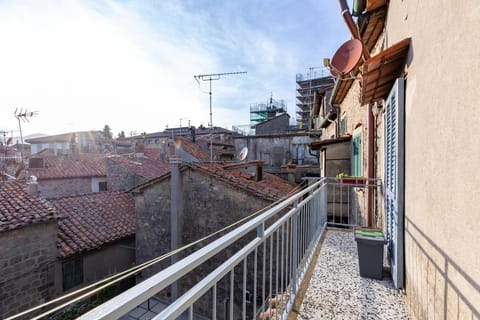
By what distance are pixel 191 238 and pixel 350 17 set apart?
729cm

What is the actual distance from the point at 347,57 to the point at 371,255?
304 centimetres

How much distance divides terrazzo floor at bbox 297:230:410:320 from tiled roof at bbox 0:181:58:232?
7414mm

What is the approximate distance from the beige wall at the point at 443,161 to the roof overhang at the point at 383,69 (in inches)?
7.5

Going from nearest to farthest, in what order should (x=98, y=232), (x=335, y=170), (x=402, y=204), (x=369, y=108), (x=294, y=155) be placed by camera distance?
(x=402, y=204), (x=369, y=108), (x=335, y=170), (x=98, y=232), (x=294, y=155)

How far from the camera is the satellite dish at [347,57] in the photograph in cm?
388

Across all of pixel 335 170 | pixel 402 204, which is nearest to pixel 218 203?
pixel 335 170

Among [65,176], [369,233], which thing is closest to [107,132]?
[65,176]

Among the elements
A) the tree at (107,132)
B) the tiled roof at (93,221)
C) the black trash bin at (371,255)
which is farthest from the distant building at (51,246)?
the tree at (107,132)

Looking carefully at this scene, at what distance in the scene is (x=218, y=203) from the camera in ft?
25.1

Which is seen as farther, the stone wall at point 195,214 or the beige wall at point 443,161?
the stone wall at point 195,214

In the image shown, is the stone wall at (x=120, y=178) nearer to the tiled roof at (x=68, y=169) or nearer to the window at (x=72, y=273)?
the tiled roof at (x=68, y=169)

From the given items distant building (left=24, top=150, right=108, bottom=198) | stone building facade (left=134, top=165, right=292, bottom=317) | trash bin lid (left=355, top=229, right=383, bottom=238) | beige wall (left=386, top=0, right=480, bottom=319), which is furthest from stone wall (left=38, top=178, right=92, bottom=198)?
beige wall (left=386, top=0, right=480, bottom=319)

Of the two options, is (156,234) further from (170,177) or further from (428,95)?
(428,95)

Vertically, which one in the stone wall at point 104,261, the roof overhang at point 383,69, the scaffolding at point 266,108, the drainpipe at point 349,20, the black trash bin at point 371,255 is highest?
the scaffolding at point 266,108
